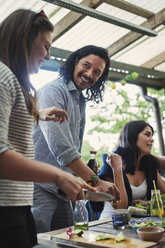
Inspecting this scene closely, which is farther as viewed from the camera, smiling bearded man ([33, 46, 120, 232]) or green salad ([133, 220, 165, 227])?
smiling bearded man ([33, 46, 120, 232])

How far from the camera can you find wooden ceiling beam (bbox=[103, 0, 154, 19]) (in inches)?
155

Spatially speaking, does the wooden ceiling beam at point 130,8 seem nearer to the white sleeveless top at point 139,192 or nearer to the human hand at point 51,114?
the white sleeveless top at point 139,192

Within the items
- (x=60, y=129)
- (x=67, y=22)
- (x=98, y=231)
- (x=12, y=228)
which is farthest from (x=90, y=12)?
(x=12, y=228)

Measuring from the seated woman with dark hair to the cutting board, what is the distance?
106 centimetres

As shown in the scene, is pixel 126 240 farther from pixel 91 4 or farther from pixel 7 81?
pixel 91 4

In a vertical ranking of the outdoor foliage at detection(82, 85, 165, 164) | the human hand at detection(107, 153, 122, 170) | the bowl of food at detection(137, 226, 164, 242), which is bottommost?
the bowl of food at detection(137, 226, 164, 242)

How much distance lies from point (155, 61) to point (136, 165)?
324cm

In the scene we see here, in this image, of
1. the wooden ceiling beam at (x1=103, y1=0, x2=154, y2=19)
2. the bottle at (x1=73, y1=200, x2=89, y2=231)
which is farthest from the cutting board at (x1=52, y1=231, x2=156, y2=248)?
the wooden ceiling beam at (x1=103, y1=0, x2=154, y2=19)

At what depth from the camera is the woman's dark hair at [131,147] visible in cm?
283

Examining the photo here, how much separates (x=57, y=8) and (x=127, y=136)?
Answer: 184cm

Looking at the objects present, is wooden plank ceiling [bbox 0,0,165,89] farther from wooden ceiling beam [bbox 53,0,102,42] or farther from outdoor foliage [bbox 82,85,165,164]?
outdoor foliage [bbox 82,85,165,164]

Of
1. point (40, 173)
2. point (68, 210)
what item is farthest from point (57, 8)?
point (40, 173)

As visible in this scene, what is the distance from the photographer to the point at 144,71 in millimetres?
5500

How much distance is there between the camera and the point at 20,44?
3.26 feet
